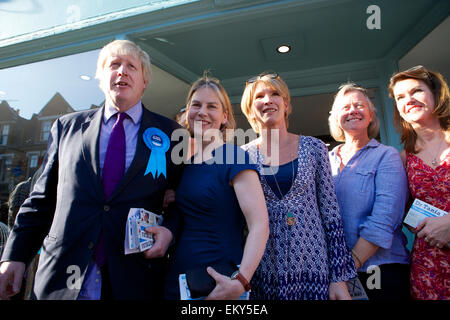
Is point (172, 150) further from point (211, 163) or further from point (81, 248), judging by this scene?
point (81, 248)

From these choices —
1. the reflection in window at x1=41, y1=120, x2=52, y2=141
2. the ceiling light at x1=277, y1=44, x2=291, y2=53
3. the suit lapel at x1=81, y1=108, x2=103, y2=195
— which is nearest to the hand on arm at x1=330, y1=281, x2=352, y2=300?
the suit lapel at x1=81, y1=108, x2=103, y2=195

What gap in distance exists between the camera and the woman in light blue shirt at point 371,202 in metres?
1.72

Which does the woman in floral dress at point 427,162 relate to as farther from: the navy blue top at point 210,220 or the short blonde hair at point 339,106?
the navy blue top at point 210,220

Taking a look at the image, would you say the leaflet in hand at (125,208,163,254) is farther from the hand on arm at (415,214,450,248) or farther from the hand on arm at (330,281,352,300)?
the hand on arm at (415,214,450,248)

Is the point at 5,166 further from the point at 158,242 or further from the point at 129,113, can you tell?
the point at 158,242

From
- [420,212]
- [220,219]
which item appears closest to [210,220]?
[220,219]

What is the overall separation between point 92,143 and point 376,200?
1.74m

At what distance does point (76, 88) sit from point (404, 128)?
4032 mm

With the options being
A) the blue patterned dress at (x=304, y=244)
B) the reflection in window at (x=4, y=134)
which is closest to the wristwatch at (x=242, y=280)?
the blue patterned dress at (x=304, y=244)

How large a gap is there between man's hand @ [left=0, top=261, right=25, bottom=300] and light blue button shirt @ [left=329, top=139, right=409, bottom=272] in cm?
188

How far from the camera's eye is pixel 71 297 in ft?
4.33

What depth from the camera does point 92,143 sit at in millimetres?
1514

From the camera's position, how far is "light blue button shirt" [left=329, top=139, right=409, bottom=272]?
174 centimetres

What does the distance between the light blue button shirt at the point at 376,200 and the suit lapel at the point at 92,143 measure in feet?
5.06
